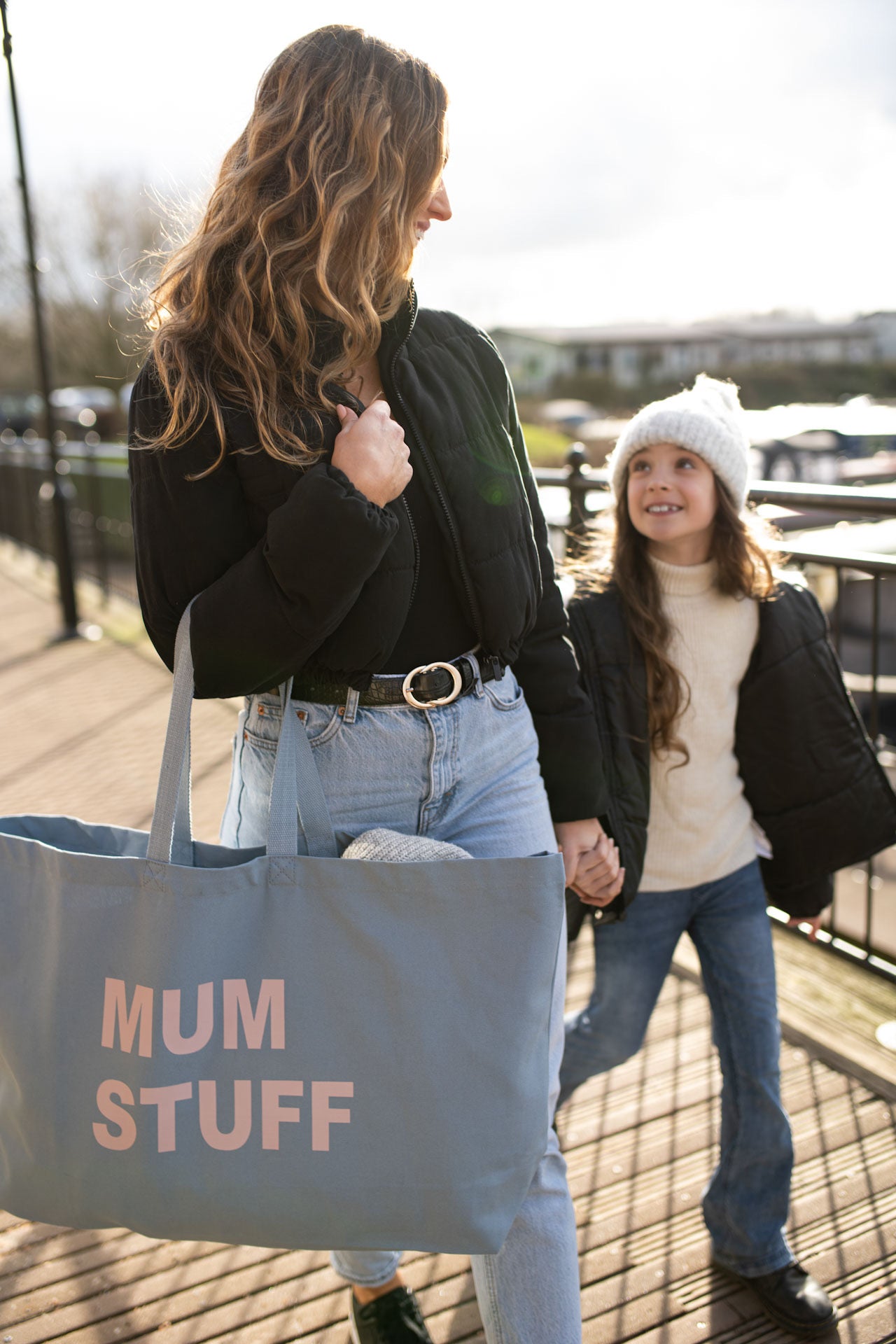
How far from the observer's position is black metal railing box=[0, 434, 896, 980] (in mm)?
2828

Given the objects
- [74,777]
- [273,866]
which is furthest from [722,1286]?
[74,777]

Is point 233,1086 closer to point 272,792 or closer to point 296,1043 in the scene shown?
point 296,1043

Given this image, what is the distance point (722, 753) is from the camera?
7.36ft

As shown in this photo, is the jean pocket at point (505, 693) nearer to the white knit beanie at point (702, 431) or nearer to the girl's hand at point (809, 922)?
the white knit beanie at point (702, 431)

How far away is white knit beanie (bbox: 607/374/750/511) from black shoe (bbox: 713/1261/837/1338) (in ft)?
4.81

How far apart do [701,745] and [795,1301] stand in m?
1.03

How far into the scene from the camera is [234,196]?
1440 mm

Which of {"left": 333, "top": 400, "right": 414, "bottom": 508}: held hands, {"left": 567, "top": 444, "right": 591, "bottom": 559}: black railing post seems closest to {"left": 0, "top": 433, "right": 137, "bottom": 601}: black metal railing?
{"left": 567, "top": 444, "right": 591, "bottom": 559}: black railing post

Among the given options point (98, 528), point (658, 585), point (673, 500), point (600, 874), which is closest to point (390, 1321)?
point (600, 874)

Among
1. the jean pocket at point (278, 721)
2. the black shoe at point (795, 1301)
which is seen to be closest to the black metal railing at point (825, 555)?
the black shoe at point (795, 1301)

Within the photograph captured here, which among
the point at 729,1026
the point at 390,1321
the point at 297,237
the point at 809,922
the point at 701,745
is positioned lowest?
the point at 390,1321

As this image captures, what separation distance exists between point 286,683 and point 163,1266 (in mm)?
1445

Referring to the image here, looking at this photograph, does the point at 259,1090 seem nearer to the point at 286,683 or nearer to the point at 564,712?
the point at 286,683

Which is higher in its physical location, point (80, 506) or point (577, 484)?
point (577, 484)
